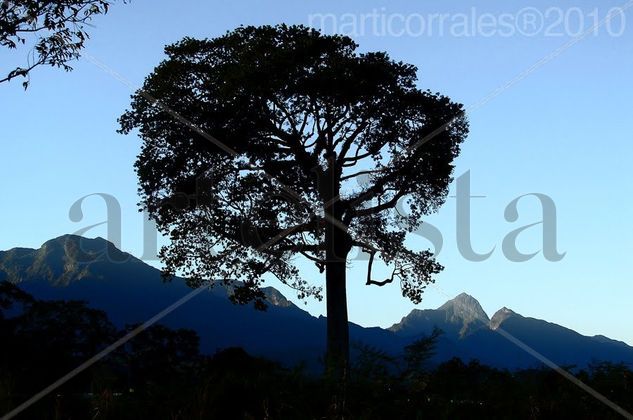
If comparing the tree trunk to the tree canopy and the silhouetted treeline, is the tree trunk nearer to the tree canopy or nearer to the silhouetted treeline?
the tree canopy

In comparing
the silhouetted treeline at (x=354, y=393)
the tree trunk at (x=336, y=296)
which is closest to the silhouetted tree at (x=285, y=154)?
Answer: the tree trunk at (x=336, y=296)

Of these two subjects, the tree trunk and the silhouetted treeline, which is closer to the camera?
the silhouetted treeline

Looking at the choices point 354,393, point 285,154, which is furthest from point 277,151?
point 354,393

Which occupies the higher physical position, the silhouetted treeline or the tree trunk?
the tree trunk

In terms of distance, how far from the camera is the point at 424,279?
3216 centimetres

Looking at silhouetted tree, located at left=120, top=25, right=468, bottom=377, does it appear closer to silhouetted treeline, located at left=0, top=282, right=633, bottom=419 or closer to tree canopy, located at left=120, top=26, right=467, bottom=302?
tree canopy, located at left=120, top=26, right=467, bottom=302

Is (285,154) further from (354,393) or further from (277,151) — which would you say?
(354,393)

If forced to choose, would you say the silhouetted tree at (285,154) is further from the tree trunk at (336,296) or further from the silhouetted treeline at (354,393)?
the silhouetted treeline at (354,393)

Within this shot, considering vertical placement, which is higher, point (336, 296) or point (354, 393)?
point (336, 296)

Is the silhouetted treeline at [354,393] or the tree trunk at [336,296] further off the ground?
the tree trunk at [336,296]

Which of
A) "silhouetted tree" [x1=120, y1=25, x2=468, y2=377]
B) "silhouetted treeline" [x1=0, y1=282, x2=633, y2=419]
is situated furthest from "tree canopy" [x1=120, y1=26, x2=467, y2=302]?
"silhouetted treeline" [x1=0, y1=282, x2=633, y2=419]

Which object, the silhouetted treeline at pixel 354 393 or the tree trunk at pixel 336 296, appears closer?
the silhouetted treeline at pixel 354 393

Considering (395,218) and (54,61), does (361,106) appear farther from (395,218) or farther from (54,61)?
(54,61)

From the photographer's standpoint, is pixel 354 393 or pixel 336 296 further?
pixel 336 296
